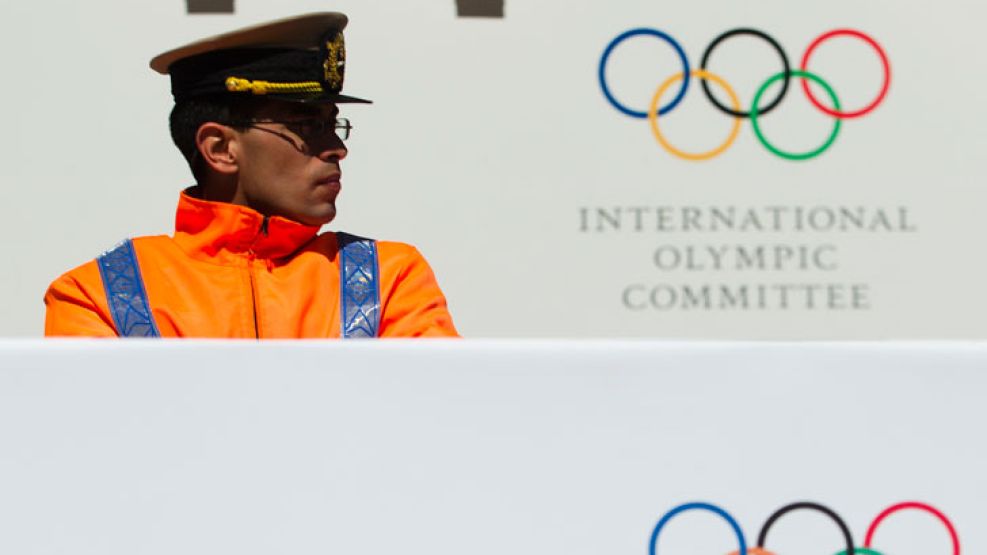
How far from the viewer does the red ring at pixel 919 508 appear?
4.35 feet

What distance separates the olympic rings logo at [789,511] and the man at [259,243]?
0.50 meters

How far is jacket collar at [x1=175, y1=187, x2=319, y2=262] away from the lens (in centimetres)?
184

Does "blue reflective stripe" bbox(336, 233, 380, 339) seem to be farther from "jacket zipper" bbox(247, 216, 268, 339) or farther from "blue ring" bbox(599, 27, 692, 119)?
"blue ring" bbox(599, 27, 692, 119)

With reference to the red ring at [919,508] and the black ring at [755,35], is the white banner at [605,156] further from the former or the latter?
the red ring at [919,508]

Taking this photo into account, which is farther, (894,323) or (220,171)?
(894,323)

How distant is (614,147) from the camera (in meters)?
2.59

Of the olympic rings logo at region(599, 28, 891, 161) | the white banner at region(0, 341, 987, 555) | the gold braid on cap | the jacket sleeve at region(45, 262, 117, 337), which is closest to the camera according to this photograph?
the white banner at region(0, 341, 987, 555)

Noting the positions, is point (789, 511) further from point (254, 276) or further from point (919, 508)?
point (254, 276)

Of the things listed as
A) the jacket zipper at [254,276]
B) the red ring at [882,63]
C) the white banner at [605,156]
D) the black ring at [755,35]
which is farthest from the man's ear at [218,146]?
the red ring at [882,63]

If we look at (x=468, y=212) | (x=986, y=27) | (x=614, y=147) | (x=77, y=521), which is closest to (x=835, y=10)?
(x=986, y=27)

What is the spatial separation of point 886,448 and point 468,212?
130 centimetres

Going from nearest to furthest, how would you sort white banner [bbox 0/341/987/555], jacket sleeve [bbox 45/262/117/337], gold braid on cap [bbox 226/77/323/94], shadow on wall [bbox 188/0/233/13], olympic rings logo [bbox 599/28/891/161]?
white banner [bbox 0/341/987/555], jacket sleeve [bbox 45/262/117/337], gold braid on cap [bbox 226/77/323/94], shadow on wall [bbox 188/0/233/13], olympic rings logo [bbox 599/28/891/161]

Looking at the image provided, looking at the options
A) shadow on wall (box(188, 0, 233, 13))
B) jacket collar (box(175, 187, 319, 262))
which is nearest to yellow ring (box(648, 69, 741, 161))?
shadow on wall (box(188, 0, 233, 13))

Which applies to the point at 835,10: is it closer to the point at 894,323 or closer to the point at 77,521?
the point at 894,323
